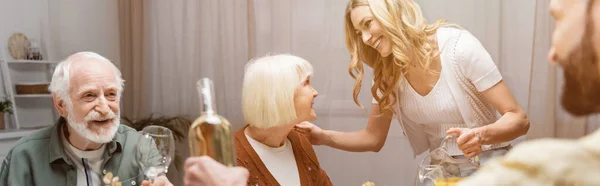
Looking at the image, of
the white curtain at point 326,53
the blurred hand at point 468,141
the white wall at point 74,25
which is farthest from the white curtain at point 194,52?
the blurred hand at point 468,141

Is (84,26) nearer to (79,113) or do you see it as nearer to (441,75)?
(79,113)

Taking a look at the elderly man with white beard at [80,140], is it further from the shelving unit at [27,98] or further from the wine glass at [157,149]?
the shelving unit at [27,98]

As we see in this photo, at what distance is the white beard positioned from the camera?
1.93 metres

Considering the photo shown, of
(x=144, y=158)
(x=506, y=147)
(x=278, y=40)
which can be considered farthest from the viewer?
(x=278, y=40)

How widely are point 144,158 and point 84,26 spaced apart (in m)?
2.49

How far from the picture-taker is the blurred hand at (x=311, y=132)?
2.13 m

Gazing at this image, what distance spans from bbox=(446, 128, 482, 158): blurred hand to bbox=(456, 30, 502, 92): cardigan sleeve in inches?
11.2

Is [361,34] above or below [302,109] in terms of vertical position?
above

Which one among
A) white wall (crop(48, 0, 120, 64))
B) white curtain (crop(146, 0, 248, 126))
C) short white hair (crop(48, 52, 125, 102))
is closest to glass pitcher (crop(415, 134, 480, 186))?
short white hair (crop(48, 52, 125, 102))

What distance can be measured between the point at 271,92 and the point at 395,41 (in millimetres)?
412

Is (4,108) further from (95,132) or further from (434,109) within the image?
(434,109)

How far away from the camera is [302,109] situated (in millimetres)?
1832

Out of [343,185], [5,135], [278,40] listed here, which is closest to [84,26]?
[5,135]

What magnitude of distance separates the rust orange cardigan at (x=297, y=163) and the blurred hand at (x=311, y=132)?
0.06 meters
